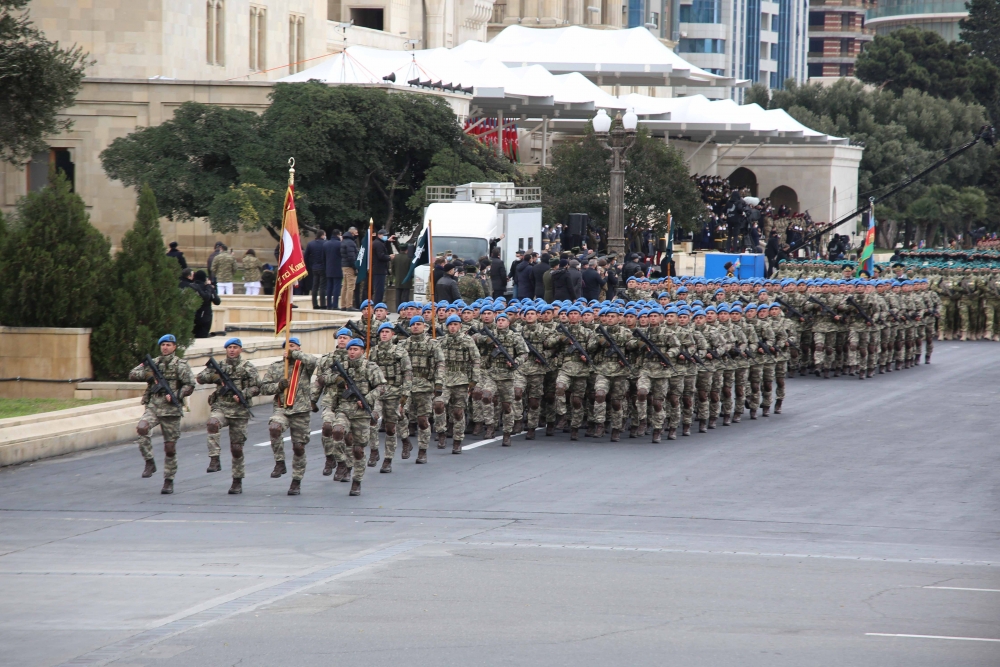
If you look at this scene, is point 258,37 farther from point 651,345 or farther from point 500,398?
point 651,345

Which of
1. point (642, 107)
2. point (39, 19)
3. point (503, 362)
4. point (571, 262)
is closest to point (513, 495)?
point (503, 362)

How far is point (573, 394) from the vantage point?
18.5 meters

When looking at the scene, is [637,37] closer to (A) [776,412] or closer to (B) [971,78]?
(B) [971,78]

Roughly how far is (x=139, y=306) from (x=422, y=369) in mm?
4871

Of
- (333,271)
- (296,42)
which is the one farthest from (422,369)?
(296,42)

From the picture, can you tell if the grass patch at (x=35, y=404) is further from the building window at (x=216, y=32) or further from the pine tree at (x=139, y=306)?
the building window at (x=216, y=32)

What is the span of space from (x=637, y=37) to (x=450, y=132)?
1013 inches

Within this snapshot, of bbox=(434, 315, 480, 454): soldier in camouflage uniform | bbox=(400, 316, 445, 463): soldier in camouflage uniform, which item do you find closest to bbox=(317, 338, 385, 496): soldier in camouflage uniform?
bbox=(400, 316, 445, 463): soldier in camouflage uniform

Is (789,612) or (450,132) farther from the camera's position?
(450,132)

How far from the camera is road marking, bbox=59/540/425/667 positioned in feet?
27.8

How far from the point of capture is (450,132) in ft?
130

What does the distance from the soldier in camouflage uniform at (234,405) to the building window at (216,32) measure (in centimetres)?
3648

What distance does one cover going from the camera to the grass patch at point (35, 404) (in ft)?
59.5

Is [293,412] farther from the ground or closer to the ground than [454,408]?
farther from the ground
